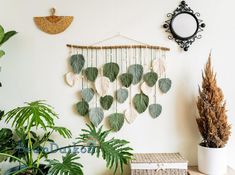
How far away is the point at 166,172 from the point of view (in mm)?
1536

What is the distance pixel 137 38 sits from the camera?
1.76 m

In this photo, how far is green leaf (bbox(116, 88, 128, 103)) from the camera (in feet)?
5.72

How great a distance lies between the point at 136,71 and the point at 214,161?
781 mm

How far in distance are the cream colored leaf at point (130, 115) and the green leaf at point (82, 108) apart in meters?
0.28

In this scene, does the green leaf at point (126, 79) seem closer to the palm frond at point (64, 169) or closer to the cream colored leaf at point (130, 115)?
the cream colored leaf at point (130, 115)

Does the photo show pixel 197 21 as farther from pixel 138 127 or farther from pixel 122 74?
pixel 138 127

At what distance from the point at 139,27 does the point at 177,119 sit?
72 cm

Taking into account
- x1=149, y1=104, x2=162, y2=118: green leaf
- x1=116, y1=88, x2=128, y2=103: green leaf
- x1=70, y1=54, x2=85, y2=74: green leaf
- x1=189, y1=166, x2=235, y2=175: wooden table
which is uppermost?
x1=70, y1=54, x2=85, y2=74: green leaf

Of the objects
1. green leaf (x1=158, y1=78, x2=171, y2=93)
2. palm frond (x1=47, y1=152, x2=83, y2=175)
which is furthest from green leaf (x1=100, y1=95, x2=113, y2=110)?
palm frond (x1=47, y1=152, x2=83, y2=175)

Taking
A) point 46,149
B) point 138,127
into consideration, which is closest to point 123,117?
point 138,127

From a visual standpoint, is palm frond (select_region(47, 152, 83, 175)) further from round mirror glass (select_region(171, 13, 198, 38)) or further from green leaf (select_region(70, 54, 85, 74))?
round mirror glass (select_region(171, 13, 198, 38))

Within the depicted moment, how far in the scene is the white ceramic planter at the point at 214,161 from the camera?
1528 millimetres

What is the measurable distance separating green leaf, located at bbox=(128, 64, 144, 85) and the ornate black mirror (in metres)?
0.33

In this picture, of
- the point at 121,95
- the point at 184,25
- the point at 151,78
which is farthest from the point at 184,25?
the point at 121,95
